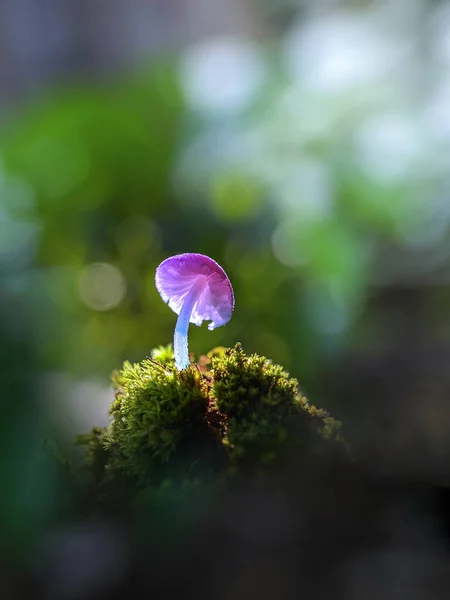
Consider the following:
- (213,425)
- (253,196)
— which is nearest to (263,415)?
(213,425)

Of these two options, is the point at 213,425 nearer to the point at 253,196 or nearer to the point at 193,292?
the point at 193,292

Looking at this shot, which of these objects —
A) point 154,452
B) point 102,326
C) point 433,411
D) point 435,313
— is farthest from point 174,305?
point 435,313

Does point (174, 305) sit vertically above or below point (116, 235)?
below

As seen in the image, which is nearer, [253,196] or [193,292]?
[193,292]

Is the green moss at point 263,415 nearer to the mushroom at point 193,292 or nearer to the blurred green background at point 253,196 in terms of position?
the mushroom at point 193,292

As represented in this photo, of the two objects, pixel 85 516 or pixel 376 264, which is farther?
pixel 376 264

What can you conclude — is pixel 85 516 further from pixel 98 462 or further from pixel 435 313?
pixel 435 313
